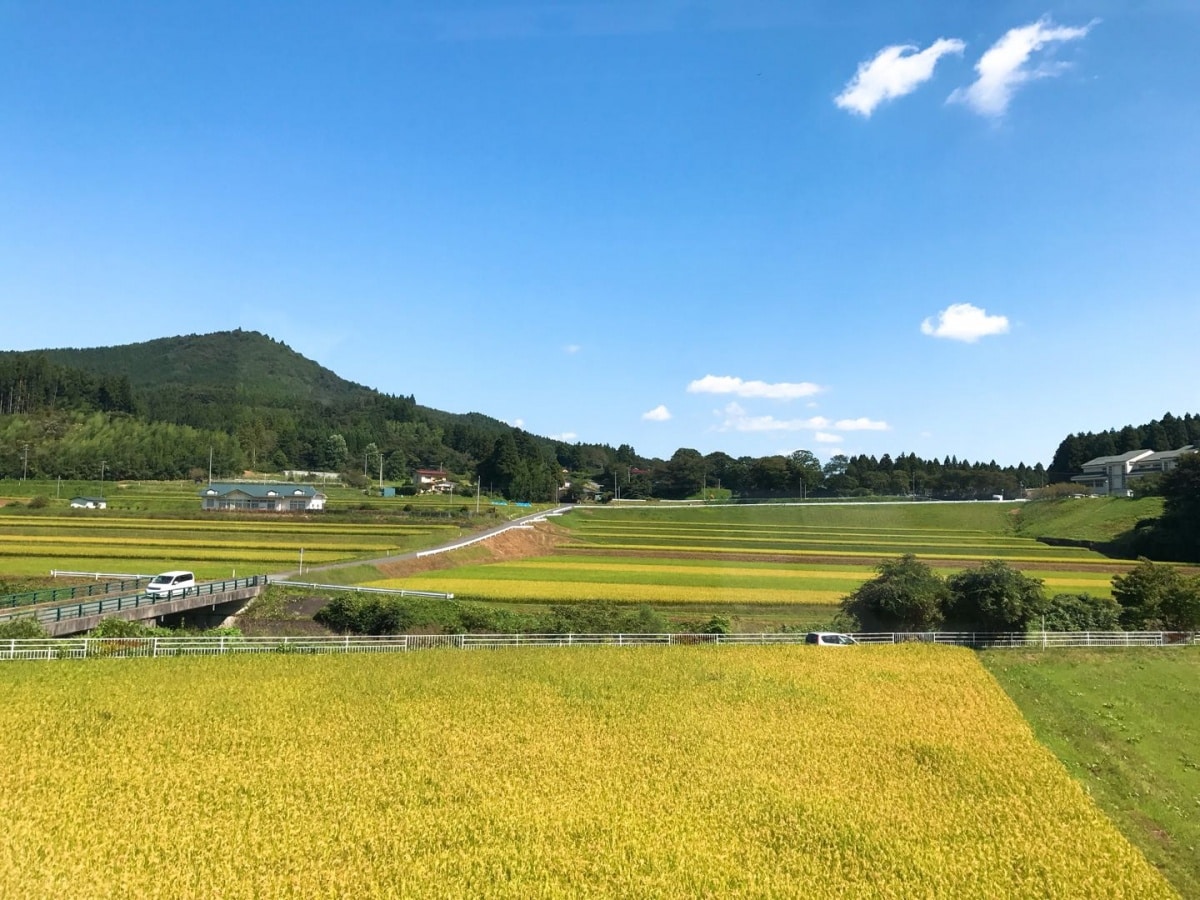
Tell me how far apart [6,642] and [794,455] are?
432 feet

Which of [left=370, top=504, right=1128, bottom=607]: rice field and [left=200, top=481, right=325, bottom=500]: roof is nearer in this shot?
[left=370, top=504, right=1128, bottom=607]: rice field

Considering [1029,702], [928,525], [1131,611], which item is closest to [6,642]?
[1029,702]

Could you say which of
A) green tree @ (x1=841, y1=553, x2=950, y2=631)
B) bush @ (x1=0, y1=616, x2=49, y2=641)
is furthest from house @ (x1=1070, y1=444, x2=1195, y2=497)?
bush @ (x1=0, y1=616, x2=49, y2=641)

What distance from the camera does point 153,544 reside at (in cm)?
4825

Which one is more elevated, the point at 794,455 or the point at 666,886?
the point at 794,455

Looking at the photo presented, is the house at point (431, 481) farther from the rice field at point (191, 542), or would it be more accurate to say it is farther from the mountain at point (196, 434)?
the rice field at point (191, 542)

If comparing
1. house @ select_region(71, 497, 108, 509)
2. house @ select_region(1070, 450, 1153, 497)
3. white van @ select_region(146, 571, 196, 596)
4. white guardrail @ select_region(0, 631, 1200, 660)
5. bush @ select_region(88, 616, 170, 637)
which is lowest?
white guardrail @ select_region(0, 631, 1200, 660)

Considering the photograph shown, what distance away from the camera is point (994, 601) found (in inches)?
1077

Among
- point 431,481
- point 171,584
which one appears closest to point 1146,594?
point 171,584

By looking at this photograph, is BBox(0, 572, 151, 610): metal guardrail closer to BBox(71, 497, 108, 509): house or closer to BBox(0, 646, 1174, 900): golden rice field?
BBox(0, 646, 1174, 900): golden rice field

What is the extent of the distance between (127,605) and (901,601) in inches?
1149

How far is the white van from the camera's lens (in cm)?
2909

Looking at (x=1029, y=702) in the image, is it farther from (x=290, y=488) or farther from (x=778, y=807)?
(x=290, y=488)

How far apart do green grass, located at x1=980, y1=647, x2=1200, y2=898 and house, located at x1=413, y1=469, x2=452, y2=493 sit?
107m
